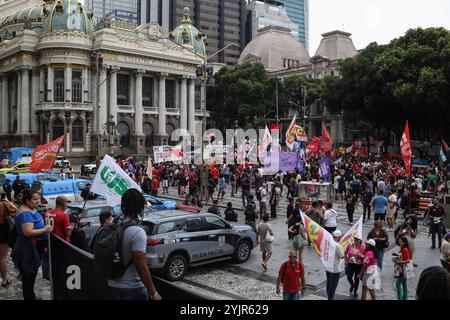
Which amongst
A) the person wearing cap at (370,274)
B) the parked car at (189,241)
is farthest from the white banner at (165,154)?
the person wearing cap at (370,274)

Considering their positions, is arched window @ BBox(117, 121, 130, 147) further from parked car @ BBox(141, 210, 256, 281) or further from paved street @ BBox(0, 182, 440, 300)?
parked car @ BBox(141, 210, 256, 281)

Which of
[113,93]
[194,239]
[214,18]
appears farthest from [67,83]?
[214,18]

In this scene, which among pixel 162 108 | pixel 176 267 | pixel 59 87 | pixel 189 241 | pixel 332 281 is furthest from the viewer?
pixel 162 108

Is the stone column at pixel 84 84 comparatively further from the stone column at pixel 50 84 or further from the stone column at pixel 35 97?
the stone column at pixel 35 97

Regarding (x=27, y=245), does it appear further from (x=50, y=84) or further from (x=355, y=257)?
(x=50, y=84)

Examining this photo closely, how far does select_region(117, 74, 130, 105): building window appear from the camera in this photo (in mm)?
64375

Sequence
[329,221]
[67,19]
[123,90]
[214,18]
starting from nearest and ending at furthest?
[329,221]
[67,19]
[123,90]
[214,18]

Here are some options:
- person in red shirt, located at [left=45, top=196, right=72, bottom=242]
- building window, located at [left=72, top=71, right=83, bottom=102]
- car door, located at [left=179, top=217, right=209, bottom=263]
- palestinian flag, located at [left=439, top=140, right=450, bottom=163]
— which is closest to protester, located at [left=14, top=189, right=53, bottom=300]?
person in red shirt, located at [left=45, top=196, right=72, bottom=242]

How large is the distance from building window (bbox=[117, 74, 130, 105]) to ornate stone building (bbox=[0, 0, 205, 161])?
0.14 metres

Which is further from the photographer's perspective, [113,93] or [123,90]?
[123,90]

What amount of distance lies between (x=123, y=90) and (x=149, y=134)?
724 centimetres

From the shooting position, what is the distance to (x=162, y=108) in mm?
67250

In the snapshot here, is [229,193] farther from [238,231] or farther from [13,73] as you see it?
[13,73]

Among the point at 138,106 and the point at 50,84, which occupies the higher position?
the point at 50,84
